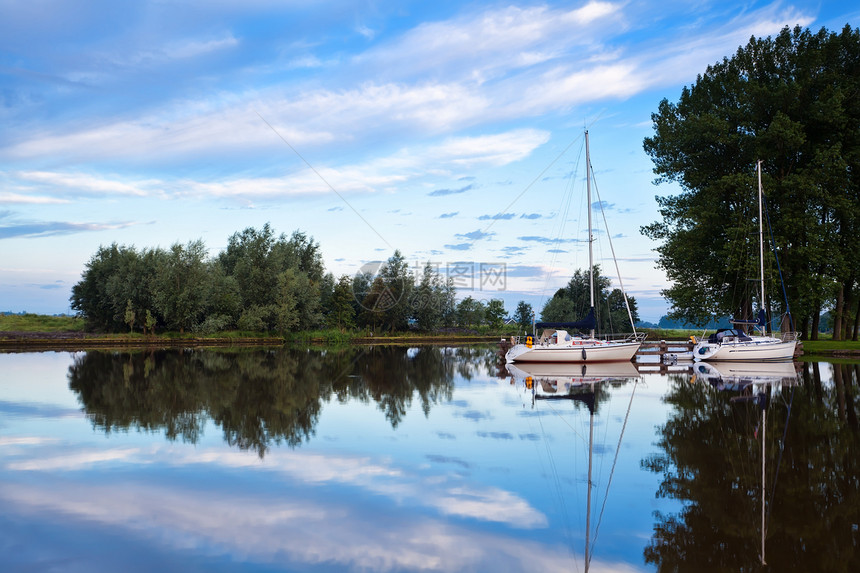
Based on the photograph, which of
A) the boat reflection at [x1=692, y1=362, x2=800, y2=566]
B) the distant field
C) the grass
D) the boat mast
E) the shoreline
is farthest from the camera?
the distant field

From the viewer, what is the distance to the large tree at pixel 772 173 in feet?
110

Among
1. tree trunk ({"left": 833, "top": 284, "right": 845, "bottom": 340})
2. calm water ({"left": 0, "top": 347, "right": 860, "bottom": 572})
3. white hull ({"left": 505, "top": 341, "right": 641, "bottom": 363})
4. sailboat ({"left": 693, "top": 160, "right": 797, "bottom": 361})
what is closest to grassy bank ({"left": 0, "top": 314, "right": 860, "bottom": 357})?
tree trunk ({"left": 833, "top": 284, "right": 845, "bottom": 340})

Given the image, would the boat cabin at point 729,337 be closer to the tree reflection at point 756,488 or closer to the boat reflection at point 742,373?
the boat reflection at point 742,373

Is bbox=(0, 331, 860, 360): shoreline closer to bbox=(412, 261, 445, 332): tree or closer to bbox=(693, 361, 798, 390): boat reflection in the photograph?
bbox=(412, 261, 445, 332): tree

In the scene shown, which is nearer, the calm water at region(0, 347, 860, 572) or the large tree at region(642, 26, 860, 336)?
the calm water at region(0, 347, 860, 572)

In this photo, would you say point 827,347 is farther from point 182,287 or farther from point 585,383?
point 182,287

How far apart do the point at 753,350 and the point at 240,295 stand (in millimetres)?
44998

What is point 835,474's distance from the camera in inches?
355

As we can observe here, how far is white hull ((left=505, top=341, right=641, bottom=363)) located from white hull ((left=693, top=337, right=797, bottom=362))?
421 cm

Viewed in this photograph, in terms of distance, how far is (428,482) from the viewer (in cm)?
889

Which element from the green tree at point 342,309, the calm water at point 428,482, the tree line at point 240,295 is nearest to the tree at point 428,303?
the tree line at point 240,295

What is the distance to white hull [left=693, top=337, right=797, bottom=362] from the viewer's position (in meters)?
30.7

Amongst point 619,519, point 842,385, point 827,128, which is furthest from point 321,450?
point 827,128

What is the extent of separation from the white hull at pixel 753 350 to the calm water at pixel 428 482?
1330 cm
